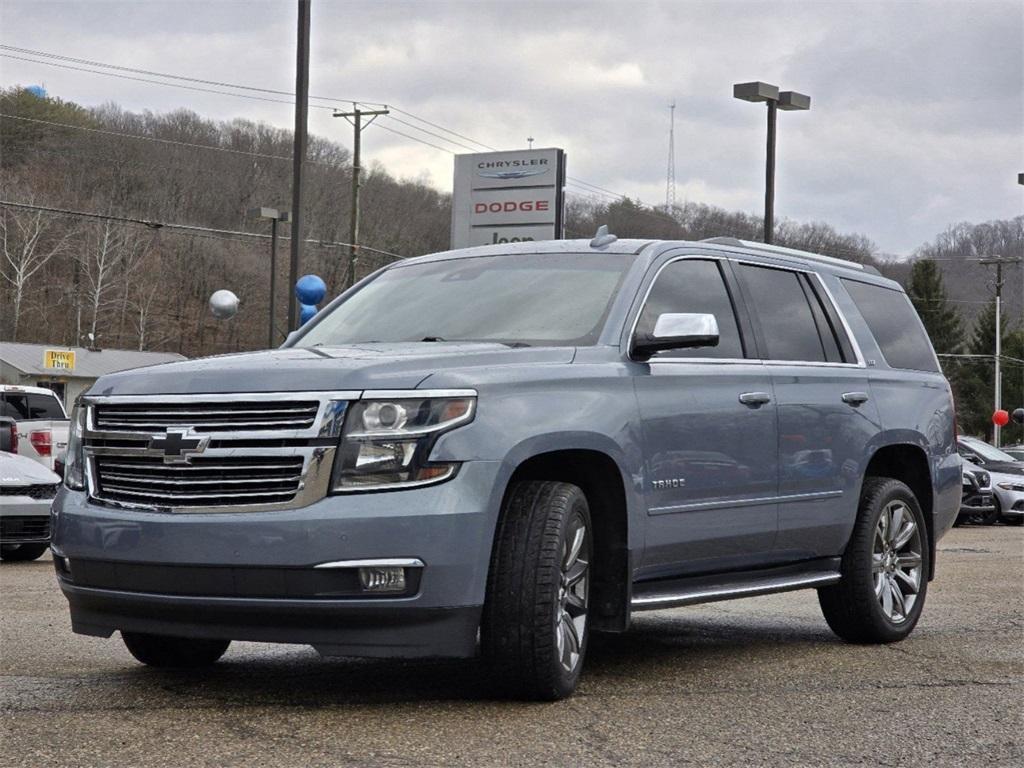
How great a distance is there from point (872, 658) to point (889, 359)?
1.82m

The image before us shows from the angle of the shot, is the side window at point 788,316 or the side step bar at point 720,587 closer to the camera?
the side step bar at point 720,587

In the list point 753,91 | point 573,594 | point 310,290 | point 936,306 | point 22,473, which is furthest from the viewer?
point 936,306

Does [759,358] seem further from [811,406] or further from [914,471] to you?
[914,471]

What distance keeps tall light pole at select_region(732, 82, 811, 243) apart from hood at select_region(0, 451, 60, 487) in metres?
14.6

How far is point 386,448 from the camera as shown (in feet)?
17.8

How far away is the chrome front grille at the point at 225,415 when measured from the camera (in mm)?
5484

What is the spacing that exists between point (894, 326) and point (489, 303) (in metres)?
2.97

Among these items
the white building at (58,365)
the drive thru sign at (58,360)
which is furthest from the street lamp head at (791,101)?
the drive thru sign at (58,360)

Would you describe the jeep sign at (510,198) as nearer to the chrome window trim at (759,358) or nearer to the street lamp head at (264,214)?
the street lamp head at (264,214)

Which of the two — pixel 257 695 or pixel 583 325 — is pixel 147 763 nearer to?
pixel 257 695

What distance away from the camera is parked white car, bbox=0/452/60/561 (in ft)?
46.6

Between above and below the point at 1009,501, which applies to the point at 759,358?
above

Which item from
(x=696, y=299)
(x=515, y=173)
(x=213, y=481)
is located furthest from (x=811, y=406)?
(x=515, y=173)

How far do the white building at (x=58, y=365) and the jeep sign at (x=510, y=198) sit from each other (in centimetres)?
2885
